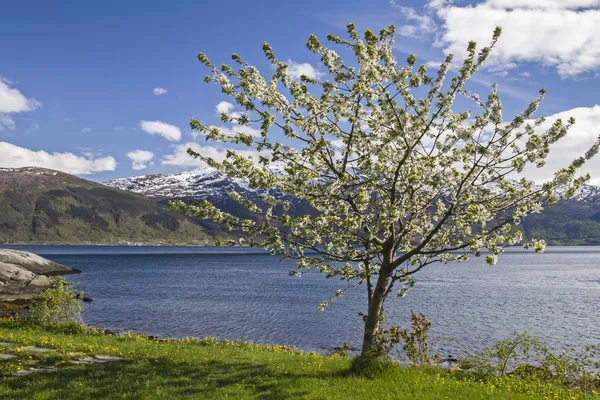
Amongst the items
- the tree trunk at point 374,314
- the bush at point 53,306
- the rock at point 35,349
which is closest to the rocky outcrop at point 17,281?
the bush at point 53,306

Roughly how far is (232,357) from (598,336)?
40.9 metres

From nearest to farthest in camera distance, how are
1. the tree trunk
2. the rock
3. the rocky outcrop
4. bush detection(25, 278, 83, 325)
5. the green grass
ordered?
the green grass
the tree trunk
the rock
bush detection(25, 278, 83, 325)
the rocky outcrop

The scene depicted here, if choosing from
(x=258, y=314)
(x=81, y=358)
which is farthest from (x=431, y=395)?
(x=258, y=314)

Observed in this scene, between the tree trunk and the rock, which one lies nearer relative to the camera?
the tree trunk

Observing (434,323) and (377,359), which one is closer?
(377,359)

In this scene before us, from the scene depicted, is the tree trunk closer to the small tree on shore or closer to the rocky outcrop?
the small tree on shore

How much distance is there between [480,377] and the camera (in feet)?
60.1

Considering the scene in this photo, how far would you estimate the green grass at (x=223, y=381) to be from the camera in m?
13.3

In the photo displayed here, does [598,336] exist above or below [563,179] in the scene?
below

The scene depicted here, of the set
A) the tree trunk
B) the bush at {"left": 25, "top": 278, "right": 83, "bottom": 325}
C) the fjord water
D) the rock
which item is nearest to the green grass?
the rock

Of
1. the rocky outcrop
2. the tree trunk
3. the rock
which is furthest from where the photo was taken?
the rocky outcrop

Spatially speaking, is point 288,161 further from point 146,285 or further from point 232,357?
point 146,285

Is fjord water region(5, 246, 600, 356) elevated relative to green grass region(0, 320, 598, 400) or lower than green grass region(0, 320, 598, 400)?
lower

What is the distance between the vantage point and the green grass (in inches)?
524
